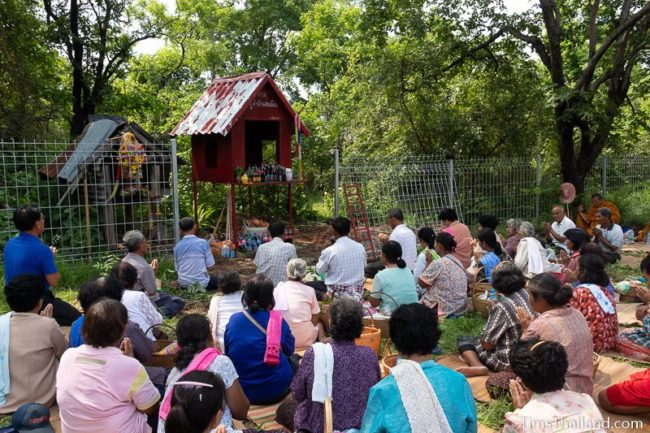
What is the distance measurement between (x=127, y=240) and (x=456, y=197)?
806 centimetres

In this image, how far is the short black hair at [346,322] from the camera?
3438 mm

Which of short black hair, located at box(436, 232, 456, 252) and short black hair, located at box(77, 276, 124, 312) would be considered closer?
short black hair, located at box(77, 276, 124, 312)

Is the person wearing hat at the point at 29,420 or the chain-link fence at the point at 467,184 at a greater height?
the chain-link fence at the point at 467,184

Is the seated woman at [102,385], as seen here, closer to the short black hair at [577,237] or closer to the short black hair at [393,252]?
the short black hair at [393,252]

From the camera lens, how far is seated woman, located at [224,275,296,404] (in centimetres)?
A: 424

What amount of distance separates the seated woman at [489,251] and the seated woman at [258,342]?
3458 millimetres

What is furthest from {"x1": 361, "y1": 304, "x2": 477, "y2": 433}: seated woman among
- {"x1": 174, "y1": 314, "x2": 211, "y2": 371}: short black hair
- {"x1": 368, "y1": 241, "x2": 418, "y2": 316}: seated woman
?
{"x1": 368, "y1": 241, "x2": 418, "y2": 316}: seated woman

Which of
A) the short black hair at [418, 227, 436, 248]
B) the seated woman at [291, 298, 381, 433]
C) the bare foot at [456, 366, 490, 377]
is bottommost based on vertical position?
the bare foot at [456, 366, 490, 377]

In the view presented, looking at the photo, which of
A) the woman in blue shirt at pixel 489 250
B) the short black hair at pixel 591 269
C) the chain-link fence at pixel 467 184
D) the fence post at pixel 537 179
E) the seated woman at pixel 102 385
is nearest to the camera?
the seated woman at pixel 102 385

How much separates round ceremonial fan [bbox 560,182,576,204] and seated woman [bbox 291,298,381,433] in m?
10.8

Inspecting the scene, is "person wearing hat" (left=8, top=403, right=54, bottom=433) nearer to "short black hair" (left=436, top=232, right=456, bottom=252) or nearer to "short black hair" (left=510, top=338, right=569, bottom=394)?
"short black hair" (left=510, top=338, right=569, bottom=394)

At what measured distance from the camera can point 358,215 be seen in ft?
34.7

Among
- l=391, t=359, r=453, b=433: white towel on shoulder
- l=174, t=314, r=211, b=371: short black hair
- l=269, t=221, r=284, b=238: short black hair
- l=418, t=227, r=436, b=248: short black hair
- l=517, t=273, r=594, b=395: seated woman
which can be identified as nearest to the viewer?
l=391, t=359, r=453, b=433: white towel on shoulder

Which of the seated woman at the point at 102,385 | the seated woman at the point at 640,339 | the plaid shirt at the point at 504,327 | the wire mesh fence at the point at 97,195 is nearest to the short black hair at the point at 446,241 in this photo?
the plaid shirt at the point at 504,327
